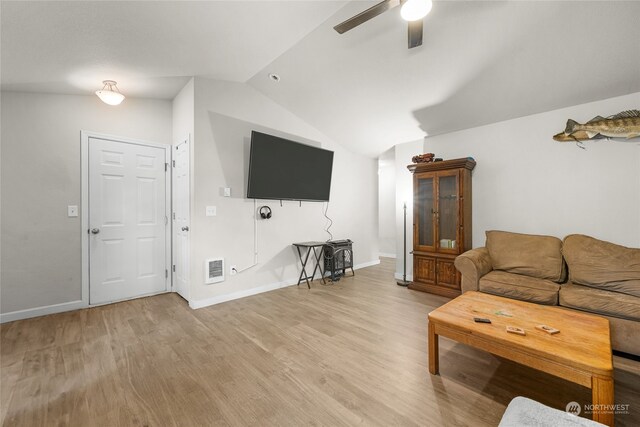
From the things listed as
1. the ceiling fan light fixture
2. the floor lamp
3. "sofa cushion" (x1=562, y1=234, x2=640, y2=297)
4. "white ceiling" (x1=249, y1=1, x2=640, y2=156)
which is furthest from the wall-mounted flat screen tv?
"sofa cushion" (x1=562, y1=234, x2=640, y2=297)

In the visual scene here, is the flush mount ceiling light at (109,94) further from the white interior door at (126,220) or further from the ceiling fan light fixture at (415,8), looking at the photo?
the ceiling fan light fixture at (415,8)

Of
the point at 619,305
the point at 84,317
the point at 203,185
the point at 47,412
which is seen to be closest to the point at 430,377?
the point at 619,305

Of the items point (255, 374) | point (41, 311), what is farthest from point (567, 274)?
point (41, 311)

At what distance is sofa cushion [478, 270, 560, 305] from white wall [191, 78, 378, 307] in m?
2.67

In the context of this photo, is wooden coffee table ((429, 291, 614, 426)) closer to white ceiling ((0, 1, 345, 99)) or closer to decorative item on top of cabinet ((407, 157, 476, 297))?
decorative item on top of cabinet ((407, 157, 476, 297))

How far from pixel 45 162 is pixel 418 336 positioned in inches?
173

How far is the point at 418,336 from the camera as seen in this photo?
95.4 inches

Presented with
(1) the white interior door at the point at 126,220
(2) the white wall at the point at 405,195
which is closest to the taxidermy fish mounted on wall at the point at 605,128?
(2) the white wall at the point at 405,195

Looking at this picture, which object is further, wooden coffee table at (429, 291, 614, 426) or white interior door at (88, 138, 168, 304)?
white interior door at (88, 138, 168, 304)

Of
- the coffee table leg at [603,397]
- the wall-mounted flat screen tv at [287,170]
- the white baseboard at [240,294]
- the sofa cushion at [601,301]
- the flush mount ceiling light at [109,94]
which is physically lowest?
the white baseboard at [240,294]

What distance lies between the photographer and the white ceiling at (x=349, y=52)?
2.04 meters

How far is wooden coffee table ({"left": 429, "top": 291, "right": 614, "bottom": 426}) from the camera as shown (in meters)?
1.27

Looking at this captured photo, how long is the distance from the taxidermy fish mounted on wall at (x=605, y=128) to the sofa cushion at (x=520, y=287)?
5.46ft

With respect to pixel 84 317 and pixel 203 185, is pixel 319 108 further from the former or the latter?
pixel 84 317
